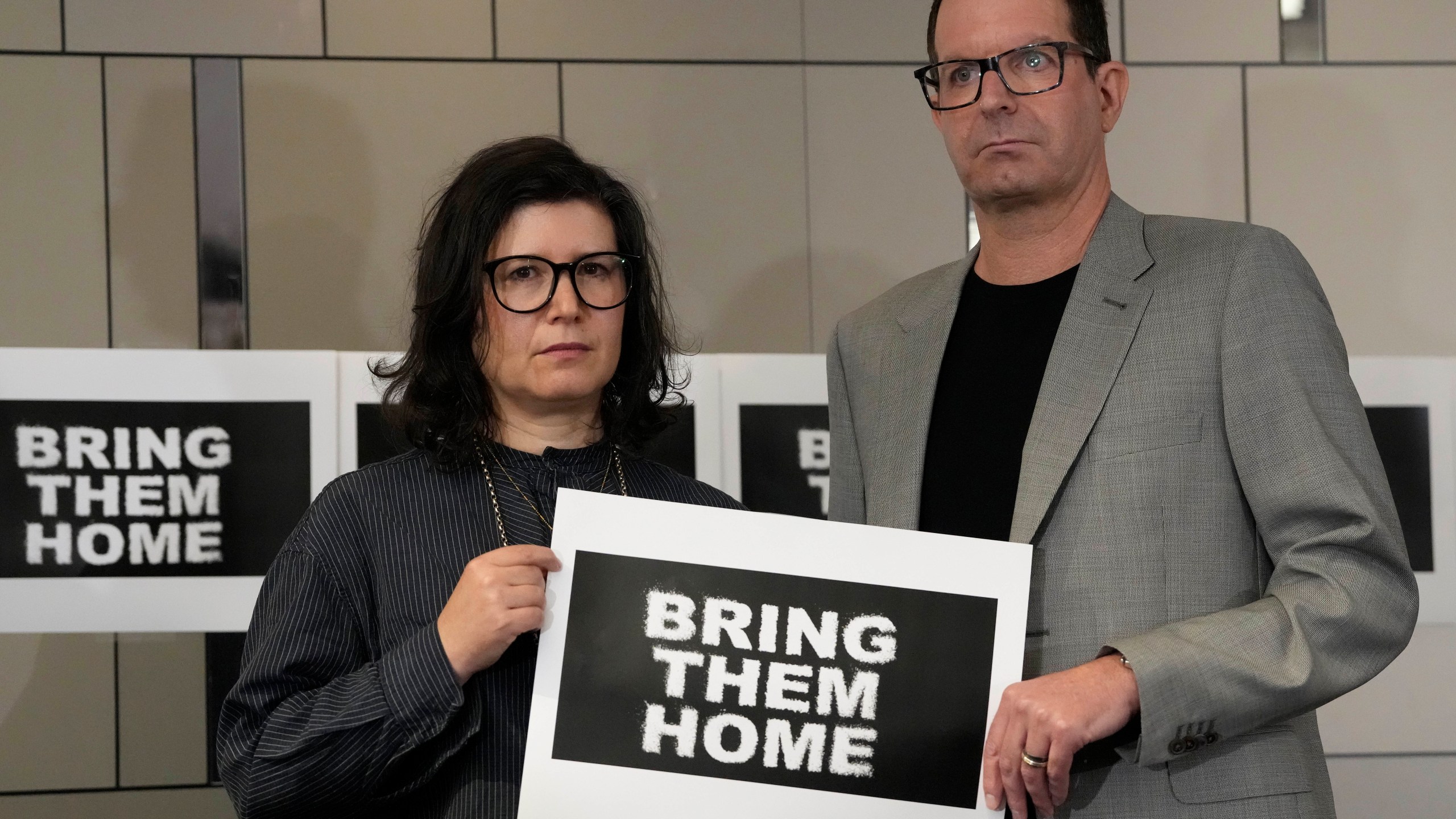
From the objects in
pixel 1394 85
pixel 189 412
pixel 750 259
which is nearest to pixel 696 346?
pixel 750 259

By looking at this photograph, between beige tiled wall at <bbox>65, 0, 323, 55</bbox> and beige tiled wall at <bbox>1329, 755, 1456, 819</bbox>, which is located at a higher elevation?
beige tiled wall at <bbox>65, 0, 323, 55</bbox>

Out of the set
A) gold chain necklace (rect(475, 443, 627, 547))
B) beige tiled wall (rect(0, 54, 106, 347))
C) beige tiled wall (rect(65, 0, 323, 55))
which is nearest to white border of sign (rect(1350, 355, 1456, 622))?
gold chain necklace (rect(475, 443, 627, 547))

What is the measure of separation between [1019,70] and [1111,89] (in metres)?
0.20

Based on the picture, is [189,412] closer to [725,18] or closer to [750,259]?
[750,259]

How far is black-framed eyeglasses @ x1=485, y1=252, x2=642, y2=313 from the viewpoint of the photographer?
1.65 metres

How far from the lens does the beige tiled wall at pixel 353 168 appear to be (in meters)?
2.83

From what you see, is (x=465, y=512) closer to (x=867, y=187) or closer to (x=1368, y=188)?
(x=867, y=187)

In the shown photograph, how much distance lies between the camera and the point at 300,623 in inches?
58.9

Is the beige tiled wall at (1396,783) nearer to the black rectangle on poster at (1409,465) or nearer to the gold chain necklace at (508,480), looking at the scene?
the black rectangle on poster at (1409,465)

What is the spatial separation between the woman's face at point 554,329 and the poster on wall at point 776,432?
1.22 m

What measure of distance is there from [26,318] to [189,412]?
440 mm

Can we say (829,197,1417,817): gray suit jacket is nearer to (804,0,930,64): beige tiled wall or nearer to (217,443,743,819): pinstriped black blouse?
(217,443,743,819): pinstriped black blouse

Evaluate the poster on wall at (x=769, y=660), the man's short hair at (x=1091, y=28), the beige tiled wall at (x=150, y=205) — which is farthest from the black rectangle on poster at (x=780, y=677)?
the beige tiled wall at (x=150, y=205)

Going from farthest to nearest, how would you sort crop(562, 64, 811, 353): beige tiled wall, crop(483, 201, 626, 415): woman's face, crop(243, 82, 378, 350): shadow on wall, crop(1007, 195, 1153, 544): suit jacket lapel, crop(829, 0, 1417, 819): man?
crop(562, 64, 811, 353): beige tiled wall
crop(243, 82, 378, 350): shadow on wall
crop(1007, 195, 1153, 544): suit jacket lapel
crop(483, 201, 626, 415): woman's face
crop(829, 0, 1417, 819): man
